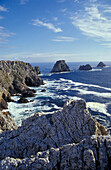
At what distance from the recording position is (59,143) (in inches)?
757

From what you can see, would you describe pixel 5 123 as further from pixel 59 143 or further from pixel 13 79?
pixel 13 79

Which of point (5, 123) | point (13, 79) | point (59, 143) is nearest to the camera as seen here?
point (59, 143)

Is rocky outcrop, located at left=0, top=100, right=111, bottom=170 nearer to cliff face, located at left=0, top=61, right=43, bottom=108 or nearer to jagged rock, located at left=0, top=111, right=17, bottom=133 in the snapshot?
jagged rock, located at left=0, top=111, right=17, bottom=133

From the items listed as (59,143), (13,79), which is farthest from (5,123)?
(13,79)

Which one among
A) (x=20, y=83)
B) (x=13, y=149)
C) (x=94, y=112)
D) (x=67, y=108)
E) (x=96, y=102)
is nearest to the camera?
(x=13, y=149)

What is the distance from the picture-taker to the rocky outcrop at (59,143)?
531 inches

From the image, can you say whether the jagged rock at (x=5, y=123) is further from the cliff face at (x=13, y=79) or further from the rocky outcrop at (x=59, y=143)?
the cliff face at (x=13, y=79)

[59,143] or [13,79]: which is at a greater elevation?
[13,79]

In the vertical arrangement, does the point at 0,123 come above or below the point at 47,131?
below

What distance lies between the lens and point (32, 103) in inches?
2768

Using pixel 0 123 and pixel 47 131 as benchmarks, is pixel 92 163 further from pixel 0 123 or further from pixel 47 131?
pixel 0 123

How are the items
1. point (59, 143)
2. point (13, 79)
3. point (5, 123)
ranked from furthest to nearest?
point (13, 79), point (5, 123), point (59, 143)

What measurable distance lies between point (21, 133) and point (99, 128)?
12.4m

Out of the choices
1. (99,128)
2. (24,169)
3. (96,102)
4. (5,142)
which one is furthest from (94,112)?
(24,169)
